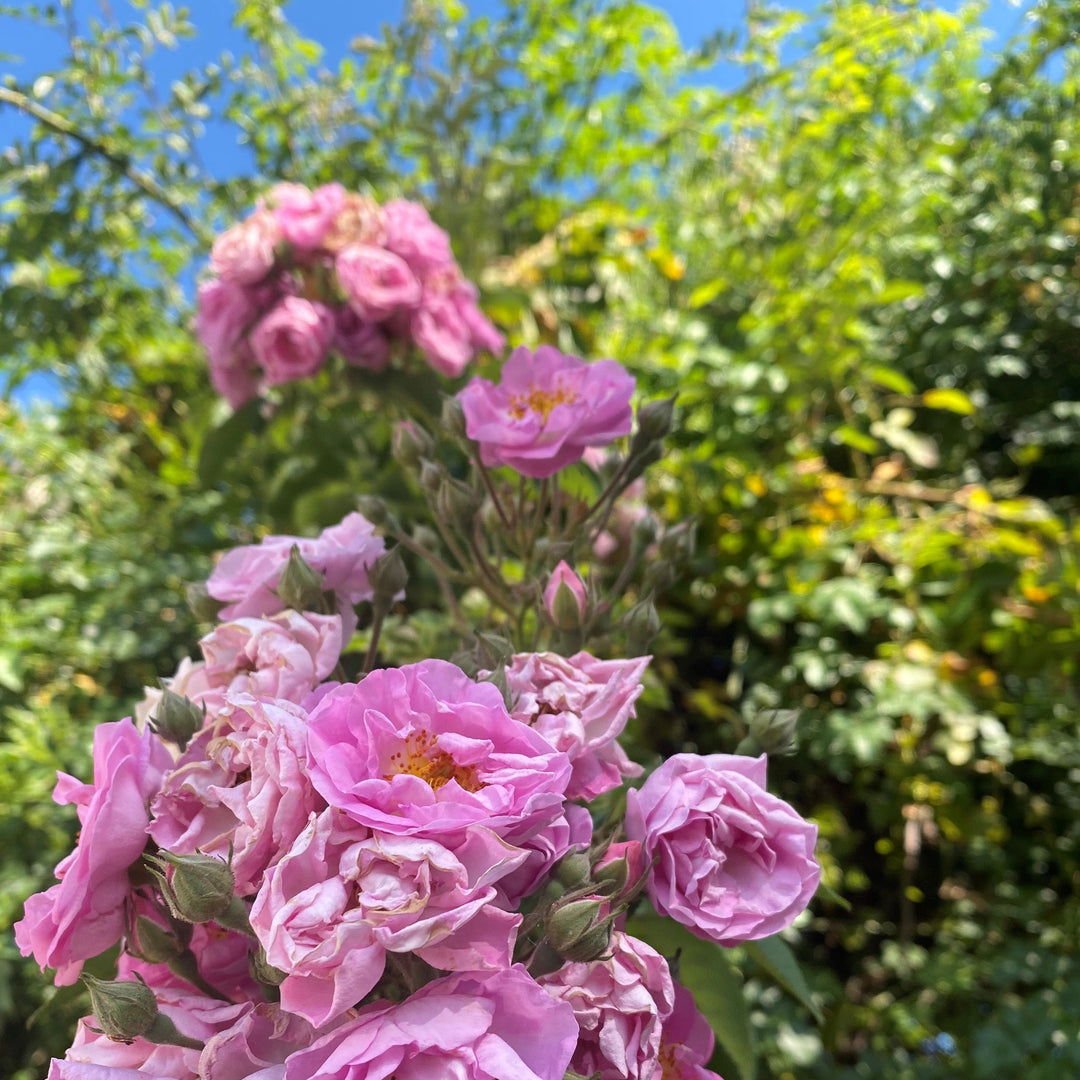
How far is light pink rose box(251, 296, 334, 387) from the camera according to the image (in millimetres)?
1173

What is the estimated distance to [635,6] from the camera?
1990 mm

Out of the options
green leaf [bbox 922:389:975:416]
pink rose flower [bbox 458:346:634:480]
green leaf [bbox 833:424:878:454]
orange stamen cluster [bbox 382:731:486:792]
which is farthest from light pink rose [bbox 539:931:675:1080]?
green leaf [bbox 922:389:975:416]

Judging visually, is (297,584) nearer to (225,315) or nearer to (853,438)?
(225,315)

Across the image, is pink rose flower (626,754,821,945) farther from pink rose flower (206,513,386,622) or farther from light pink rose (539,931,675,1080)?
pink rose flower (206,513,386,622)

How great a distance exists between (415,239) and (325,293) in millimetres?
166

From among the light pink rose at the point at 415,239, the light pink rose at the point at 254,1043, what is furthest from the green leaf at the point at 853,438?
the light pink rose at the point at 254,1043

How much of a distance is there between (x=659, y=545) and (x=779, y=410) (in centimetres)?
96

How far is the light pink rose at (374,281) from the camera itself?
120cm

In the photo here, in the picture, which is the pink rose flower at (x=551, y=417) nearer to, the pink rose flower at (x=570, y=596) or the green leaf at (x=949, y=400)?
the pink rose flower at (x=570, y=596)

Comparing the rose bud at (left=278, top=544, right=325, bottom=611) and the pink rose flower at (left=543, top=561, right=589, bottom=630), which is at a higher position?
the rose bud at (left=278, top=544, right=325, bottom=611)

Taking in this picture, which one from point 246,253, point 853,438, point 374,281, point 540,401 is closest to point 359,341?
point 374,281

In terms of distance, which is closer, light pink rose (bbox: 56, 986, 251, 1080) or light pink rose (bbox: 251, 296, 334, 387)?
light pink rose (bbox: 56, 986, 251, 1080)

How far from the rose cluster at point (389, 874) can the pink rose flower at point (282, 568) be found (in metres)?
0.04

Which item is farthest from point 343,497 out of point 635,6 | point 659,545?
point 635,6
